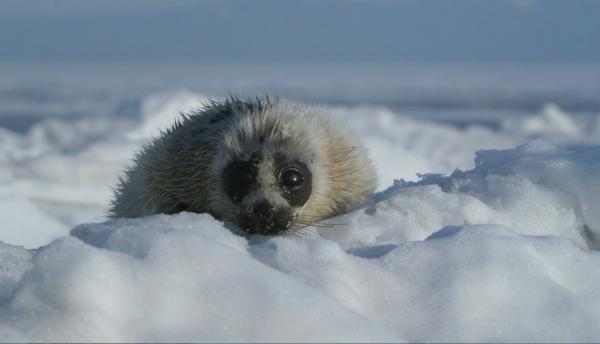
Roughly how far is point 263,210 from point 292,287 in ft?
5.42

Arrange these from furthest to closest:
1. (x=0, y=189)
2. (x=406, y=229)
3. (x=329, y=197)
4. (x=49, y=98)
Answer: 1. (x=49, y=98)
2. (x=0, y=189)
3. (x=329, y=197)
4. (x=406, y=229)

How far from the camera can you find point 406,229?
3781 millimetres

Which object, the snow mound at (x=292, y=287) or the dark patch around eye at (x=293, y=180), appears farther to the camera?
the dark patch around eye at (x=293, y=180)

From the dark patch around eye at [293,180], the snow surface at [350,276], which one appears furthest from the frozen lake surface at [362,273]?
the dark patch around eye at [293,180]

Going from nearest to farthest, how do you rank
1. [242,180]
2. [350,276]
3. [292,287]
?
1. [292,287]
2. [350,276]
3. [242,180]

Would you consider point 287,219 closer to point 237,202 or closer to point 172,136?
point 237,202

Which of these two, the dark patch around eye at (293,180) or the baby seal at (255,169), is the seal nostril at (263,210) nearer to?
the baby seal at (255,169)

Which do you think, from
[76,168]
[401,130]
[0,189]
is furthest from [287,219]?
[401,130]

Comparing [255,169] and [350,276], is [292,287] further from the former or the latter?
[255,169]

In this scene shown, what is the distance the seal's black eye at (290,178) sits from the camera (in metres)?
4.50

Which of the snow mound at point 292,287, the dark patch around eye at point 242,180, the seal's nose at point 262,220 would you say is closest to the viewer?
the snow mound at point 292,287

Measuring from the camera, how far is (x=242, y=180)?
4477mm

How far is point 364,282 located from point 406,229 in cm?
82

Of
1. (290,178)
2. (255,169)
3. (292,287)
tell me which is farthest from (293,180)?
(292,287)
